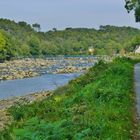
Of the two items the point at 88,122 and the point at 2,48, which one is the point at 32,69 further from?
the point at 88,122

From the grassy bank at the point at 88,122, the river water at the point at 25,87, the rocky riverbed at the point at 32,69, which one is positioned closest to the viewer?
the grassy bank at the point at 88,122

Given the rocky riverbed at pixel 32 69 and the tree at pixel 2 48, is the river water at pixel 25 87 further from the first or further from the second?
the tree at pixel 2 48

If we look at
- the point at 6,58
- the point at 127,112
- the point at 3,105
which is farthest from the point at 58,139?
the point at 6,58

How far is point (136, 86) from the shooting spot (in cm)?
3089

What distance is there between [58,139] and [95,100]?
9574 mm

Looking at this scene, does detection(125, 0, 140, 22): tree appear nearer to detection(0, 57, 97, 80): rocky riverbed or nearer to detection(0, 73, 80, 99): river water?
detection(0, 73, 80, 99): river water

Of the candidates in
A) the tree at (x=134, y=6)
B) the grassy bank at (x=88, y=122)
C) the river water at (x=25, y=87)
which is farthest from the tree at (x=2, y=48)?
the grassy bank at (x=88, y=122)

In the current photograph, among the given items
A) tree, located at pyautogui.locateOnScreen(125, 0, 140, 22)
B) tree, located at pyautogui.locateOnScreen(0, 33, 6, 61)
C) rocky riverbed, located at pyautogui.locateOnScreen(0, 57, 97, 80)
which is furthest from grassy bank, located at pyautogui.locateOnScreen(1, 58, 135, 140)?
tree, located at pyautogui.locateOnScreen(0, 33, 6, 61)

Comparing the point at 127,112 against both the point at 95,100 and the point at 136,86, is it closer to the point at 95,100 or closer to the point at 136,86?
the point at 95,100

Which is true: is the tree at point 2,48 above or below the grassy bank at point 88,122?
below

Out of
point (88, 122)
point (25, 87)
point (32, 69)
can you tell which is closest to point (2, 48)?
point (32, 69)

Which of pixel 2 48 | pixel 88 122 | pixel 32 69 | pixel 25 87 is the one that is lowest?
pixel 32 69

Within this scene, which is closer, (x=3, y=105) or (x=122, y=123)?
(x=122, y=123)

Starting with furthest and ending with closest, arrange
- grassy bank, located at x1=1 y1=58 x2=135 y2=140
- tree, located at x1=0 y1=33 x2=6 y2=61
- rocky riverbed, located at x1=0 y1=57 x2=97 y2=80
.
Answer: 1. tree, located at x1=0 y1=33 x2=6 y2=61
2. rocky riverbed, located at x1=0 y1=57 x2=97 y2=80
3. grassy bank, located at x1=1 y1=58 x2=135 y2=140
